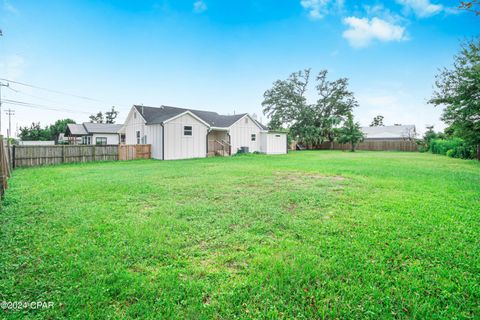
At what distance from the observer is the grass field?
200 cm

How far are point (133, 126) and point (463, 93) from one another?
24550mm

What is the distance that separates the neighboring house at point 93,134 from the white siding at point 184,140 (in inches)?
745

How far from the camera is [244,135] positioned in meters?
23.4

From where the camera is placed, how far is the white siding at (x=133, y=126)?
1992 cm

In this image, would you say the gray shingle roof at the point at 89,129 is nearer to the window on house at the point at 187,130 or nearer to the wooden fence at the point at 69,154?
the wooden fence at the point at 69,154

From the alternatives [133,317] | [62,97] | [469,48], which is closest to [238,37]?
[469,48]

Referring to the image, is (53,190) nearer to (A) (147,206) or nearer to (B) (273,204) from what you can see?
(A) (147,206)

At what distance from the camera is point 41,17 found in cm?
1190

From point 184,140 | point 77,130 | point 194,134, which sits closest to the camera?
point 184,140

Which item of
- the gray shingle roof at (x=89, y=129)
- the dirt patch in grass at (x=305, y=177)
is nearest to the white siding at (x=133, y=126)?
the gray shingle roof at (x=89, y=129)

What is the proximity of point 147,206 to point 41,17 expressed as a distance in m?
13.6

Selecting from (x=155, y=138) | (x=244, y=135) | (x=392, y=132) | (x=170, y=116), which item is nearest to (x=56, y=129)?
(x=155, y=138)

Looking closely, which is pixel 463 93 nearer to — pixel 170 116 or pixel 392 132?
pixel 170 116

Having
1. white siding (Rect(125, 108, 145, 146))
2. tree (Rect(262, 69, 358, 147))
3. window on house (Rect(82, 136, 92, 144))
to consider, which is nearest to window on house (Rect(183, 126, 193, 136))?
white siding (Rect(125, 108, 145, 146))
